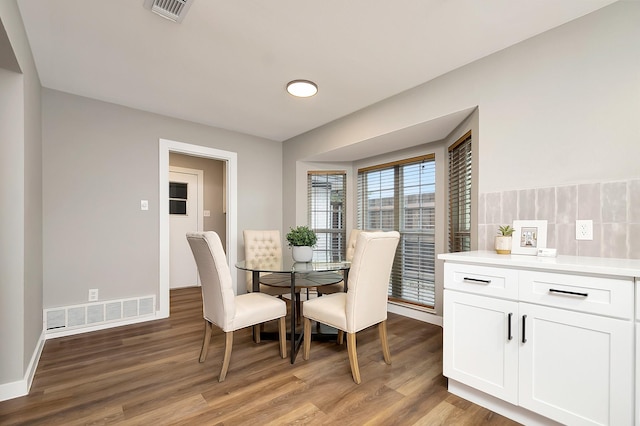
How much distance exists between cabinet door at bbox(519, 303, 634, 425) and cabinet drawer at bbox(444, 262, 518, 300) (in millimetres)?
113

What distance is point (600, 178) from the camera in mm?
1719

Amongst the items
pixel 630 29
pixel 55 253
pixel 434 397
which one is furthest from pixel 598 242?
pixel 55 253

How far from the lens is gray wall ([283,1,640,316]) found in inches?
65.7

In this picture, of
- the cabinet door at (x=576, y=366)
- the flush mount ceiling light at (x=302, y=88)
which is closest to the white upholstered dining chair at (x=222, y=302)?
the flush mount ceiling light at (x=302, y=88)

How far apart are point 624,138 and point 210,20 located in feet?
8.45

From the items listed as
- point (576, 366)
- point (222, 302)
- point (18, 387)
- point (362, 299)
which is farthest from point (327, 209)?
point (18, 387)

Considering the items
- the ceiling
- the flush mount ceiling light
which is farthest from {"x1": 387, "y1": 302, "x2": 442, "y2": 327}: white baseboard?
the flush mount ceiling light

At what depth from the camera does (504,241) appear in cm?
195

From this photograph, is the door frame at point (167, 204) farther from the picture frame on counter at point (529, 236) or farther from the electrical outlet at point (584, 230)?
the electrical outlet at point (584, 230)

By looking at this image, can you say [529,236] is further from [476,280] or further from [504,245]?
[476,280]

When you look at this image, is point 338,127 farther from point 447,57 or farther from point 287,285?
point 287,285

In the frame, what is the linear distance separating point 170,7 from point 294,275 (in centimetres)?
199

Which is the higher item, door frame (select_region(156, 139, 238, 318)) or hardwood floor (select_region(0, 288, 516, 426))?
door frame (select_region(156, 139, 238, 318))

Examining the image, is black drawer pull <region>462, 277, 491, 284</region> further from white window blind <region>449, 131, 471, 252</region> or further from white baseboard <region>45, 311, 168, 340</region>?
white baseboard <region>45, 311, 168, 340</region>
